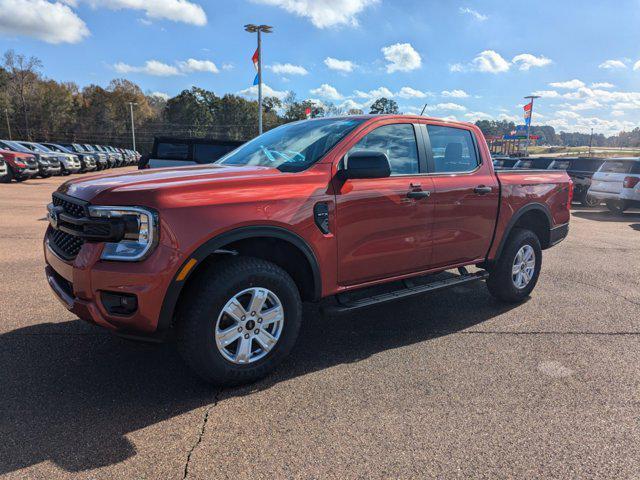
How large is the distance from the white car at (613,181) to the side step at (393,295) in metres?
11.4

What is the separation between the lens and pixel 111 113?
80.1m

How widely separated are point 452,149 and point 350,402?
8.90 ft

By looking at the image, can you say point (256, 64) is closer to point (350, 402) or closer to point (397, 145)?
point (397, 145)

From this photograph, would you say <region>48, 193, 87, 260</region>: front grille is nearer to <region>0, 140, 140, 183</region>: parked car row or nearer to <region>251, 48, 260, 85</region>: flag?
<region>0, 140, 140, 183</region>: parked car row

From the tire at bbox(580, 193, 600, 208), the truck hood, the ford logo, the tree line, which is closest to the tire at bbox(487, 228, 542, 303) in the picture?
the truck hood

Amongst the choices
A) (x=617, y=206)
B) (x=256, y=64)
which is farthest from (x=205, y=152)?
(x=256, y=64)

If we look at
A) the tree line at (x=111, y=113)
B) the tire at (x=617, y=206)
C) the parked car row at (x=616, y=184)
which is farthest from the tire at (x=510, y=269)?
the tree line at (x=111, y=113)

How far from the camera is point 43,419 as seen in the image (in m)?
2.72

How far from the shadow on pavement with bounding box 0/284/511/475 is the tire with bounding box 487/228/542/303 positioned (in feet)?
1.28

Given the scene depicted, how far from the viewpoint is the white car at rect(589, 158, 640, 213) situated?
44.0ft

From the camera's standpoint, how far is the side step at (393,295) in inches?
140

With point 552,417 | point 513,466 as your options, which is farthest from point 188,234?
point 552,417

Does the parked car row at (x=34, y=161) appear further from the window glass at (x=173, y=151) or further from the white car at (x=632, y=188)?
the white car at (x=632, y=188)

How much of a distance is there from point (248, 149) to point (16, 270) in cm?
353
